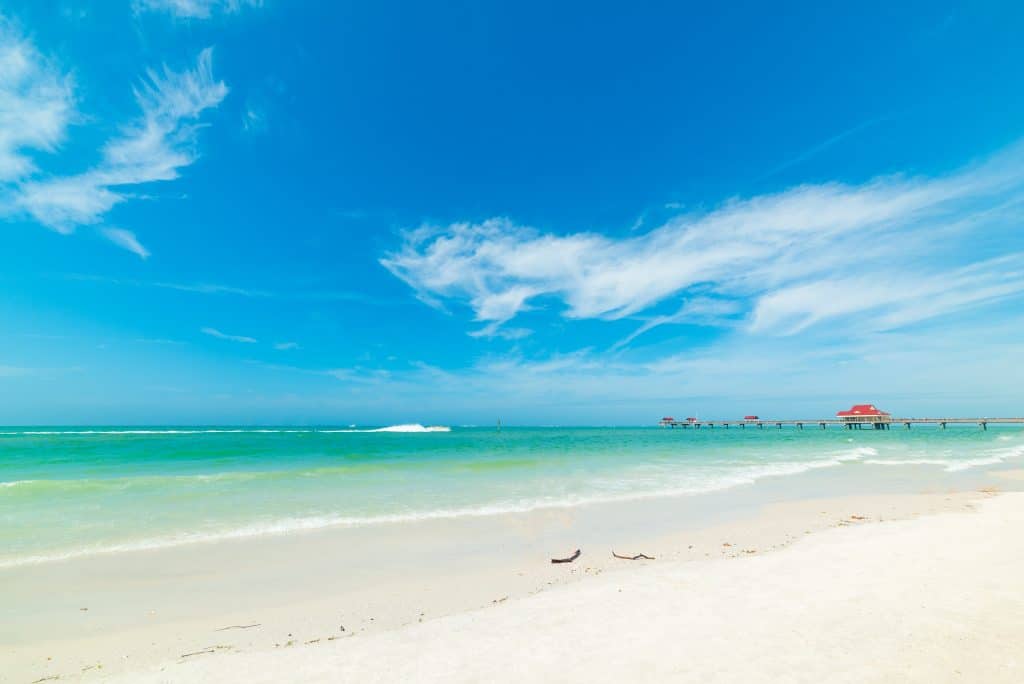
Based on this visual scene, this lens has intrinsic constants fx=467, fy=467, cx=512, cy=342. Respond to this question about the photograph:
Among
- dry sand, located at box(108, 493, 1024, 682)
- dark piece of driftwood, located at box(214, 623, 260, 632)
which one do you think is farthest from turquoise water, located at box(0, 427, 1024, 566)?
dry sand, located at box(108, 493, 1024, 682)

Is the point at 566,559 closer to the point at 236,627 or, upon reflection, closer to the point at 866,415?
the point at 236,627

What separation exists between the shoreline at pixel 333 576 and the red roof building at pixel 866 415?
79.3 metres

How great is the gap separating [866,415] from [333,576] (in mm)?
92615

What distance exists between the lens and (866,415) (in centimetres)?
7650

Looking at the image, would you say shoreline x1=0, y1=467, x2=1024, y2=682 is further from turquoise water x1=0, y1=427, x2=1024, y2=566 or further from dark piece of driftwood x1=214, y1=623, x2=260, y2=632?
turquoise water x1=0, y1=427, x2=1024, y2=566

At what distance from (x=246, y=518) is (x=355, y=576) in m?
5.43

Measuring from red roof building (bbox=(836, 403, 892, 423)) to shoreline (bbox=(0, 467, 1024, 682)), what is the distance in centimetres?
7934

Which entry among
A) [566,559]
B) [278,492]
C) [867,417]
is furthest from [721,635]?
[867,417]

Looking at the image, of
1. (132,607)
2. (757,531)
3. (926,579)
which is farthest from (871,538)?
(132,607)

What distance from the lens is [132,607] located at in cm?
611

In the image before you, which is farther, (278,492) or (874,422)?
(874,422)

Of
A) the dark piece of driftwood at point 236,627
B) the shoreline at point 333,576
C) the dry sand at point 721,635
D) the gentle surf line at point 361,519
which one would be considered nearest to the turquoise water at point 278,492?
the gentle surf line at point 361,519

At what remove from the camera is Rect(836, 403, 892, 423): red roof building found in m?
74.8

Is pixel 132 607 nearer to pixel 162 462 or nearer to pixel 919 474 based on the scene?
pixel 162 462
